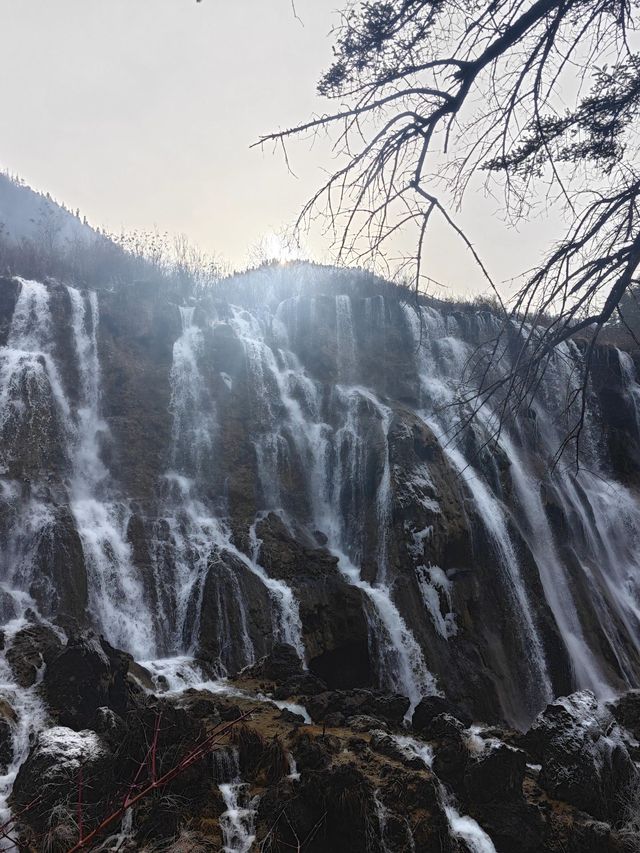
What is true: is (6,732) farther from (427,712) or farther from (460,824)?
(427,712)

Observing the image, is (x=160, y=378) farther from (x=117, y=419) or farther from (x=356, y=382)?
(x=356, y=382)

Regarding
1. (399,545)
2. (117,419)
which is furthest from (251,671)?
(117,419)

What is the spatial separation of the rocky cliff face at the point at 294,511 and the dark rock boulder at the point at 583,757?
4826mm

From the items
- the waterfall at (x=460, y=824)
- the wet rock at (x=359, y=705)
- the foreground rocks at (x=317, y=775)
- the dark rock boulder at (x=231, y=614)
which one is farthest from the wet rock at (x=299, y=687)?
the waterfall at (x=460, y=824)

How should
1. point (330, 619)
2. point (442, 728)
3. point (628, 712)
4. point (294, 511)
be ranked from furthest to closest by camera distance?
point (294, 511)
point (330, 619)
point (628, 712)
point (442, 728)

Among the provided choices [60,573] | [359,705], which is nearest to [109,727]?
[359,705]

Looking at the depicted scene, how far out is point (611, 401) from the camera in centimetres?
2562

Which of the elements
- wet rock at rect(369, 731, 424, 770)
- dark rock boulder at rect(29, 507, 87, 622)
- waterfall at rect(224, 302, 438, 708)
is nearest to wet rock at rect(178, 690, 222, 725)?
wet rock at rect(369, 731, 424, 770)

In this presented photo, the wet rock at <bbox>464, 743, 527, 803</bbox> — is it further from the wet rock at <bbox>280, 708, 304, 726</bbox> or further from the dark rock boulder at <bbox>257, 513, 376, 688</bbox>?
the dark rock boulder at <bbox>257, 513, 376, 688</bbox>

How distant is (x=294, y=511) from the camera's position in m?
17.4

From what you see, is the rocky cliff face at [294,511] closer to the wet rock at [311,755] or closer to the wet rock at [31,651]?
the wet rock at [31,651]

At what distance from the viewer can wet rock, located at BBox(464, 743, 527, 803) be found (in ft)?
22.0

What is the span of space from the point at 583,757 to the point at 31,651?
7732 millimetres

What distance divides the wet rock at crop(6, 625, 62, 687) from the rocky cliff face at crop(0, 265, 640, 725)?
4.25 ft
